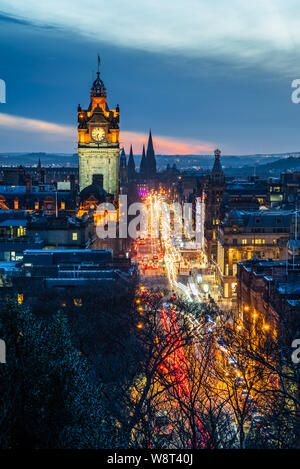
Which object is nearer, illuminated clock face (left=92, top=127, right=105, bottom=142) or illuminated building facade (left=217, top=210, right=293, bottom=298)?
illuminated building facade (left=217, top=210, right=293, bottom=298)

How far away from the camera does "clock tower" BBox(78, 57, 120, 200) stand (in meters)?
95.6

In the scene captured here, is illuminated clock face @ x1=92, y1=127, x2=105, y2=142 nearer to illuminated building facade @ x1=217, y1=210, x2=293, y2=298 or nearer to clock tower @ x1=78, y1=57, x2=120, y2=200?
clock tower @ x1=78, y1=57, x2=120, y2=200

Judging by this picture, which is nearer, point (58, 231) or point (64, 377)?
point (64, 377)

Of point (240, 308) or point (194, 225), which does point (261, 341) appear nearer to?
point (240, 308)

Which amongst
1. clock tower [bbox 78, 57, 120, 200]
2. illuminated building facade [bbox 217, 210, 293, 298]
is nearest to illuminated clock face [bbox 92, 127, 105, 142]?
clock tower [bbox 78, 57, 120, 200]

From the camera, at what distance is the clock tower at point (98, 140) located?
314 feet

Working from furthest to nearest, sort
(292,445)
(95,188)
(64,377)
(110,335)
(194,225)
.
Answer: (194,225), (95,188), (110,335), (292,445), (64,377)

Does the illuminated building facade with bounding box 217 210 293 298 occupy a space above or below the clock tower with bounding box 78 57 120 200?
below

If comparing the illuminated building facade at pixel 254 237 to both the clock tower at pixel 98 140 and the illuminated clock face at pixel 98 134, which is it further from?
the illuminated clock face at pixel 98 134

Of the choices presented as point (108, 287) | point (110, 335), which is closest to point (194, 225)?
point (108, 287)

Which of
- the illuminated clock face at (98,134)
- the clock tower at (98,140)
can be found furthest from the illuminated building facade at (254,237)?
the illuminated clock face at (98,134)

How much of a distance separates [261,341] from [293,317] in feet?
8.49

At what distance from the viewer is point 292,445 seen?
2459cm

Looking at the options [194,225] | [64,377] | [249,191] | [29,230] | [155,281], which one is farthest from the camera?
[194,225]
